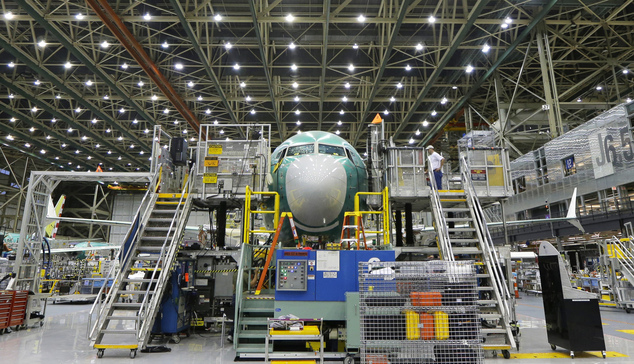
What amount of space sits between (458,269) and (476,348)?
49.6 inches

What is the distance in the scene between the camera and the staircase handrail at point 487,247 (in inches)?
352

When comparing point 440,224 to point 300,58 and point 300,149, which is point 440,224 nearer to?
point 300,149

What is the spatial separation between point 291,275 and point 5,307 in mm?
9526

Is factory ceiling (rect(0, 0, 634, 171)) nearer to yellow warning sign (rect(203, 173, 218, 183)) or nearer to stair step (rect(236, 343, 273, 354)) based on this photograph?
yellow warning sign (rect(203, 173, 218, 183))

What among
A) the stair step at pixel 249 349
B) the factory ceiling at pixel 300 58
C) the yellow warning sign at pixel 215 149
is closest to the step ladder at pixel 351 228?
the stair step at pixel 249 349

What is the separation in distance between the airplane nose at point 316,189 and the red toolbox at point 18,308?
377 inches

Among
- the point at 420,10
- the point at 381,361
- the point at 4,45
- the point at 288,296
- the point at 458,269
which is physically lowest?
the point at 381,361

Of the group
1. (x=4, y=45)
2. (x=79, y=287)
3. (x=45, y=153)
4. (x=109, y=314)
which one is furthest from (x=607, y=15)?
(x=45, y=153)

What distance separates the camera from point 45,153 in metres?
45.8

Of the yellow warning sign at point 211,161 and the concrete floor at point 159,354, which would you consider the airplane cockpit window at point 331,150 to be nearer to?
the yellow warning sign at point 211,161

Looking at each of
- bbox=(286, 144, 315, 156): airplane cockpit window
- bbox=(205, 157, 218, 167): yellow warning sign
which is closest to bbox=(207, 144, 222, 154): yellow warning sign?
bbox=(205, 157, 218, 167): yellow warning sign

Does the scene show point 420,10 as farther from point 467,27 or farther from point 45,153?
point 45,153

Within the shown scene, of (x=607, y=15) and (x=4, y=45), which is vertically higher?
(x=607, y=15)

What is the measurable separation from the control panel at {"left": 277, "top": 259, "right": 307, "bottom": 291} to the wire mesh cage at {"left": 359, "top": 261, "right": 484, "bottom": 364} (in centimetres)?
251
